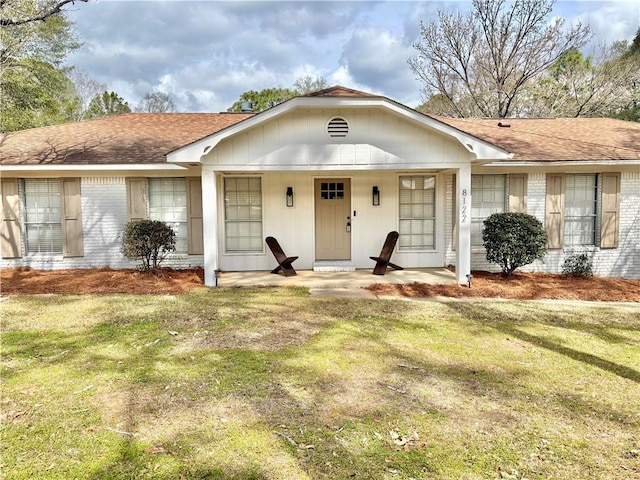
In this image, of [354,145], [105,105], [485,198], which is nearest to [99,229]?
[354,145]

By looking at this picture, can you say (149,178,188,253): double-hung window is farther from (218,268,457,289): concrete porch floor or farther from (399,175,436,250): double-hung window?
(399,175,436,250): double-hung window

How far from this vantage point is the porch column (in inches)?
336

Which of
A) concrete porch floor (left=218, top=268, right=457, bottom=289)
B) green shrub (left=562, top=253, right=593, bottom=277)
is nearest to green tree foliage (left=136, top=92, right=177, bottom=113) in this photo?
concrete porch floor (left=218, top=268, right=457, bottom=289)

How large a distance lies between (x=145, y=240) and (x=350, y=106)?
5.06 meters

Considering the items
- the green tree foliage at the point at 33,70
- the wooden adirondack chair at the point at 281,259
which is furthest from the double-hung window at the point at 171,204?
the green tree foliage at the point at 33,70

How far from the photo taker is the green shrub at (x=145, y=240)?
8.94 m

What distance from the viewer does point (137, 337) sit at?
530 cm

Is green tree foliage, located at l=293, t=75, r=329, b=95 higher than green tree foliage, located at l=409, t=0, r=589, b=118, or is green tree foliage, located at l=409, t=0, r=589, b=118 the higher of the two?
green tree foliage, located at l=293, t=75, r=329, b=95

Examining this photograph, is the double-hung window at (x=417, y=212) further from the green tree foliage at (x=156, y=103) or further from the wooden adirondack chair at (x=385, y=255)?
the green tree foliage at (x=156, y=103)

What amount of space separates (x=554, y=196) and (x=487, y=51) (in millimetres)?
13404

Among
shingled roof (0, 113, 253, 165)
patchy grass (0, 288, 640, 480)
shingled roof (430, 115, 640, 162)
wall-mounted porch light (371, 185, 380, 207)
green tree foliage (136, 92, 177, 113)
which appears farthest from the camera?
green tree foliage (136, 92, 177, 113)

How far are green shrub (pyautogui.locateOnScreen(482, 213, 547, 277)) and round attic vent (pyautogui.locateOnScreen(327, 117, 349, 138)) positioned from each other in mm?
3737

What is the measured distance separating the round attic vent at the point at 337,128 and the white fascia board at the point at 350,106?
43cm

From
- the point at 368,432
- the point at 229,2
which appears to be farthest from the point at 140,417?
the point at 229,2
